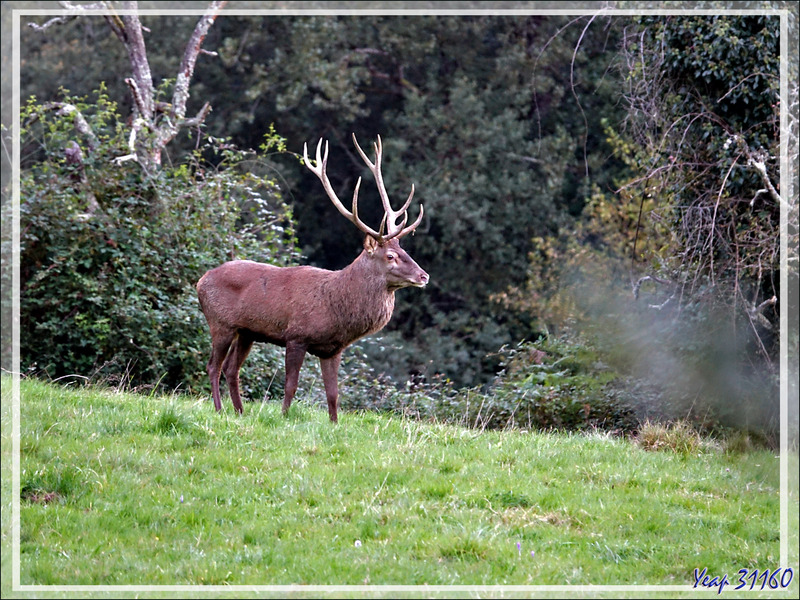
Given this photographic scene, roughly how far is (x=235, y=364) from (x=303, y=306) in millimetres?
989

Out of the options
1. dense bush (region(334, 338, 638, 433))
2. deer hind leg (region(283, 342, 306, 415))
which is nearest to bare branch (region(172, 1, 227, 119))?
dense bush (region(334, 338, 638, 433))

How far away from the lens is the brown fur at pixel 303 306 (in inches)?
313

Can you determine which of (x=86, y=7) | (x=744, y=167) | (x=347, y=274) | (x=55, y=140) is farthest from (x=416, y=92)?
(x=347, y=274)

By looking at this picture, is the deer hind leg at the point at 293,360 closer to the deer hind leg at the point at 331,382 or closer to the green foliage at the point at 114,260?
the deer hind leg at the point at 331,382

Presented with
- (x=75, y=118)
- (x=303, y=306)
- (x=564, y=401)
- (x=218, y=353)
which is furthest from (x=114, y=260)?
(x=564, y=401)

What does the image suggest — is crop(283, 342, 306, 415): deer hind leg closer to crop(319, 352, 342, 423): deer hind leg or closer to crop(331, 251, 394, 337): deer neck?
crop(319, 352, 342, 423): deer hind leg

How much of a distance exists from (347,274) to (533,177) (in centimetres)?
1433

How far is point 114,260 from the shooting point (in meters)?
11.6

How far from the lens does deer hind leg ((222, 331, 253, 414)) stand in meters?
8.46

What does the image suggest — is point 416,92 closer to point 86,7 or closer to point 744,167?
point 86,7

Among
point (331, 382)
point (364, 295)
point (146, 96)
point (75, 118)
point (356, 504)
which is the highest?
point (146, 96)

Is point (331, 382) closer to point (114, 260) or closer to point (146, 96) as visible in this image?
Answer: point (114, 260)

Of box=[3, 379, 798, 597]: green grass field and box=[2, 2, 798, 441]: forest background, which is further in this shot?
box=[2, 2, 798, 441]: forest background

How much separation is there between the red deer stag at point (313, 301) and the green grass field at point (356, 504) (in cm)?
56
